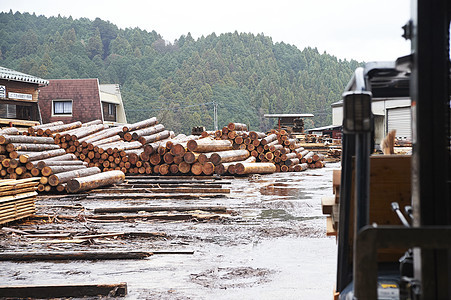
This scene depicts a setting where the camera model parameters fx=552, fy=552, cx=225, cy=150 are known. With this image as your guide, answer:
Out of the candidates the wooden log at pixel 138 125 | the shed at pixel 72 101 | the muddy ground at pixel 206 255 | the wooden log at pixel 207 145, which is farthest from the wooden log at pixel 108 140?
the shed at pixel 72 101

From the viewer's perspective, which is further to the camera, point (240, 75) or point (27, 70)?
point (240, 75)

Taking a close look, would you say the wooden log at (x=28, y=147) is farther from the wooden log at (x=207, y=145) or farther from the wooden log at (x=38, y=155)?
the wooden log at (x=207, y=145)

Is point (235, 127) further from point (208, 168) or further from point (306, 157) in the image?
point (306, 157)

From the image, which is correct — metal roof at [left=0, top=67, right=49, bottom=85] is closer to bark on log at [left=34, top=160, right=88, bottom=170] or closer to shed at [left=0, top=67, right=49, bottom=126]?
shed at [left=0, top=67, right=49, bottom=126]

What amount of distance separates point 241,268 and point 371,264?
15.4 feet

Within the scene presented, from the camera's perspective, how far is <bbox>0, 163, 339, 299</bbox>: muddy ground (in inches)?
232

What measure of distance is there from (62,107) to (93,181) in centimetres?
3230

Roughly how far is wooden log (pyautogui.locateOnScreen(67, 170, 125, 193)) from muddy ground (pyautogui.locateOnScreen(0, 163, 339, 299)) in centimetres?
267

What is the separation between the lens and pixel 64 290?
18.1ft

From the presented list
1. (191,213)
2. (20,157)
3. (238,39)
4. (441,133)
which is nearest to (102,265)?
(191,213)

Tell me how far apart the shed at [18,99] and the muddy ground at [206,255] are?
24.7 meters

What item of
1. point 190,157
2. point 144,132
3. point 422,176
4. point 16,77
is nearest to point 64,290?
point 422,176

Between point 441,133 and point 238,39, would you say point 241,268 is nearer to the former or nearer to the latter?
point 441,133

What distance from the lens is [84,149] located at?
21281 mm
